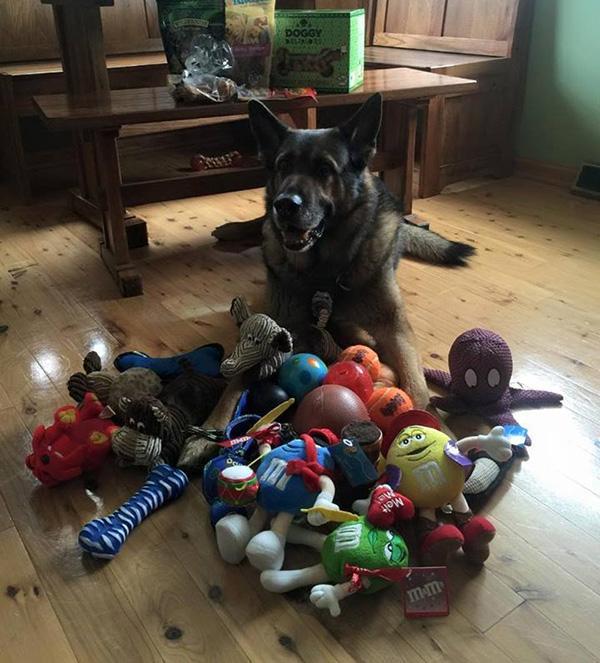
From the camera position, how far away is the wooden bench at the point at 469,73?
3.37m

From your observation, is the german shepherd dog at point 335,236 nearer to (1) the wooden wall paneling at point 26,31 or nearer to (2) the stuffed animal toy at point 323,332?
(2) the stuffed animal toy at point 323,332

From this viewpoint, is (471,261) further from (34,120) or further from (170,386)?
(34,120)

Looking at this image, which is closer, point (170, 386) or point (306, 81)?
point (170, 386)

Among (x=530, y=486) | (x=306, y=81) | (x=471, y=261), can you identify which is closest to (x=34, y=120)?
(x=306, y=81)

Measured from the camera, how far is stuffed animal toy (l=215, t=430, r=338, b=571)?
1.17 metres

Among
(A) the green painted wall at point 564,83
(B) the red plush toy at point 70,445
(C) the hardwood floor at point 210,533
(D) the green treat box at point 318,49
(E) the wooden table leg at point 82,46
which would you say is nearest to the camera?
(C) the hardwood floor at point 210,533

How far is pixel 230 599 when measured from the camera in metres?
1.15

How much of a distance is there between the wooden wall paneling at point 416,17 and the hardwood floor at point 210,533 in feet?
6.41

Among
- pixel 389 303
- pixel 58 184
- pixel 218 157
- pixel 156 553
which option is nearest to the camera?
pixel 156 553

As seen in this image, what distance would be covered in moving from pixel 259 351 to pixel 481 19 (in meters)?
2.82

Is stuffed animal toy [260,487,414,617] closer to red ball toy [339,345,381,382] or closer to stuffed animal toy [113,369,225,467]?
stuffed animal toy [113,369,225,467]

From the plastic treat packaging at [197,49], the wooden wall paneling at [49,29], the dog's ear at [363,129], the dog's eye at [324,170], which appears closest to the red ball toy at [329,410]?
the dog's eye at [324,170]

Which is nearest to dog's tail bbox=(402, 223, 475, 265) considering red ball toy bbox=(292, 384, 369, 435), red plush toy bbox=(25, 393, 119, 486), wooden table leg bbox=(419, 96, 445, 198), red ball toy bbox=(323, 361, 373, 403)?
wooden table leg bbox=(419, 96, 445, 198)

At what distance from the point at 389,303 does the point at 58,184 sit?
251cm
